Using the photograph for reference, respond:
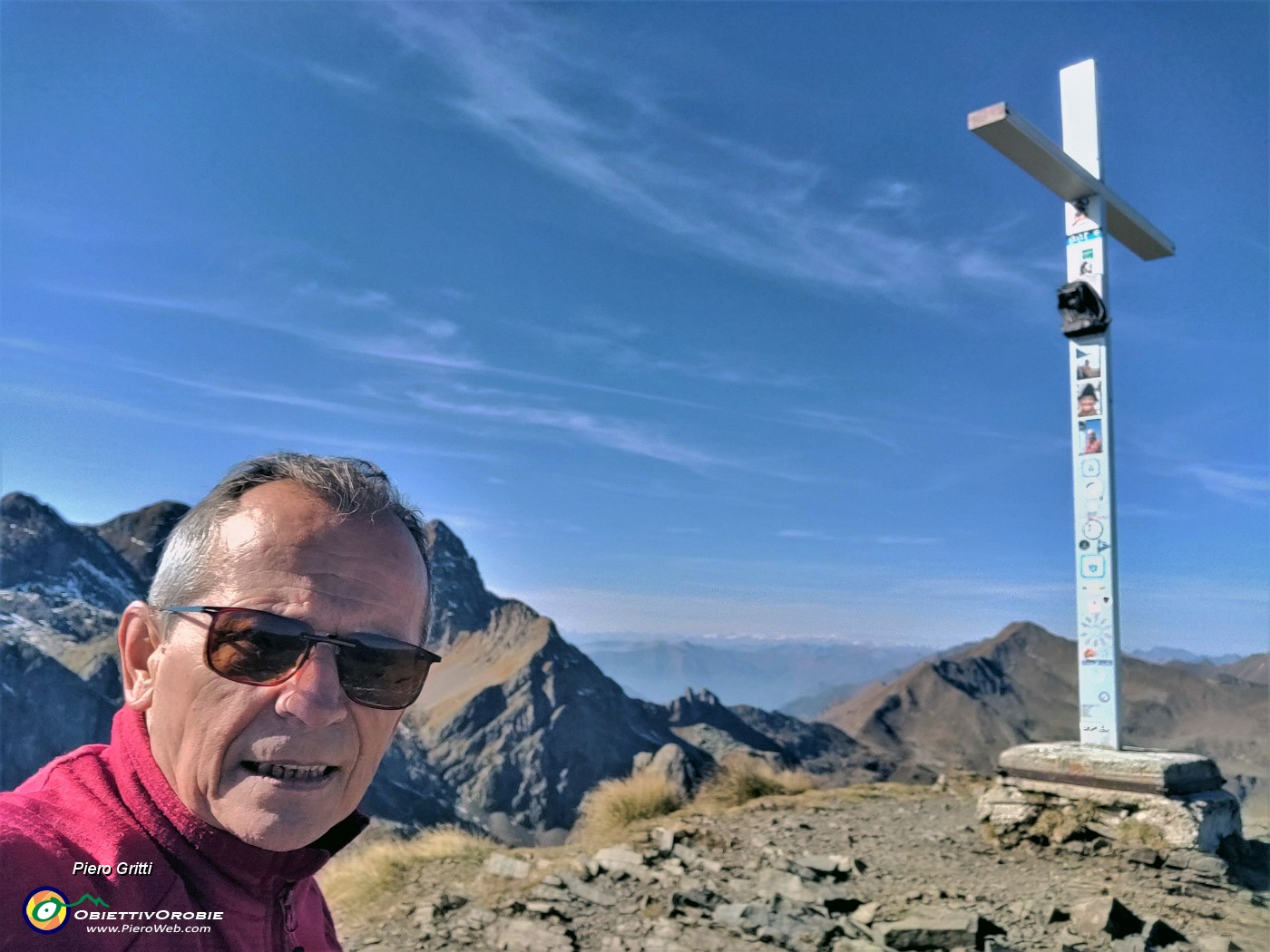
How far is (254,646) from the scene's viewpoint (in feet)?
4.54

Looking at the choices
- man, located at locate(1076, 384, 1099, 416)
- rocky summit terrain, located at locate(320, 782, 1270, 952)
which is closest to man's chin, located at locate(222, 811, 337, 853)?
rocky summit terrain, located at locate(320, 782, 1270, 952)

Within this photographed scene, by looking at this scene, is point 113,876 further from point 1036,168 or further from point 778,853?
point 1036,168

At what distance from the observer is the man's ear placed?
147cm

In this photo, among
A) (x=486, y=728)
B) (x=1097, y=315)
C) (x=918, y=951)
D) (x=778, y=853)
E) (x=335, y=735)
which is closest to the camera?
(x=335, y=735)

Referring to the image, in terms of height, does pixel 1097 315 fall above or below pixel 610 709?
above

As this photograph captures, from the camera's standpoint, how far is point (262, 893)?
1.41 meters

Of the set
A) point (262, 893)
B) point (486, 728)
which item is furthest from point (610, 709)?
point (262, 893)

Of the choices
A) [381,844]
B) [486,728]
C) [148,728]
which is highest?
[148,728]

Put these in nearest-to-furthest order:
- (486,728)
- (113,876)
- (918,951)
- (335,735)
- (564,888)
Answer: (113,876) < (335,735) < (918,951) < (564,888) < (486,728)

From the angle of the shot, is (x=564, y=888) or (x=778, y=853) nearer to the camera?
(x=564, y=888)

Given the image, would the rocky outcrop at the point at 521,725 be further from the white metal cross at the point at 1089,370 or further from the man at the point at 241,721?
the man at the point at 241,721

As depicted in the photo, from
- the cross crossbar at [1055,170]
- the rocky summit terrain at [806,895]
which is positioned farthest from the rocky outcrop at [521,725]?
the cross crossbar at [1055,170]

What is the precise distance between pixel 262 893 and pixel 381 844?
638cm

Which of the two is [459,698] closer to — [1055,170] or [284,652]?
[1055,170]
